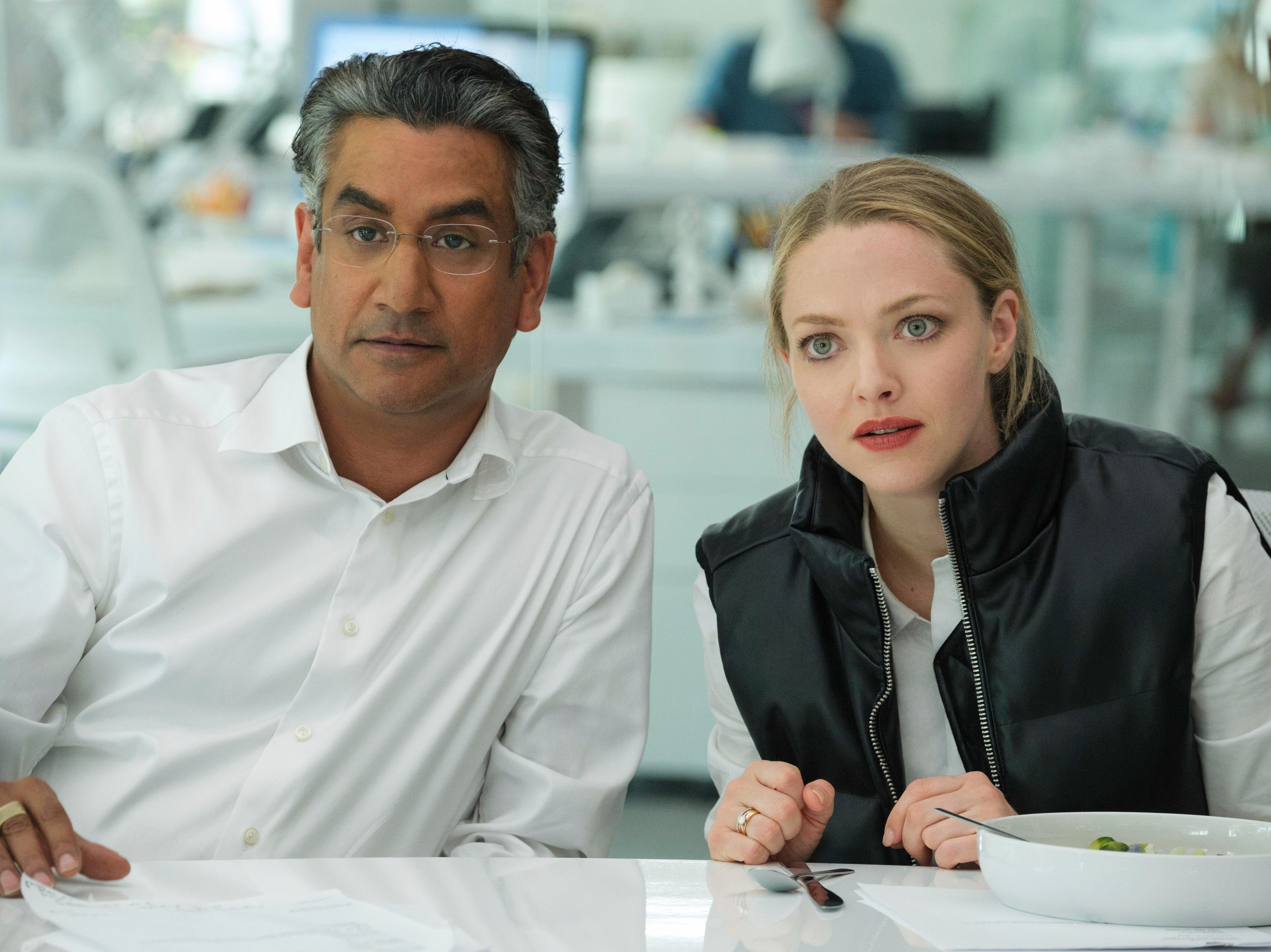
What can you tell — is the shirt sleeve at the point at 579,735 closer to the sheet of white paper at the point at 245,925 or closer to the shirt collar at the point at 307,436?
the shirt collar at the point at 307,436

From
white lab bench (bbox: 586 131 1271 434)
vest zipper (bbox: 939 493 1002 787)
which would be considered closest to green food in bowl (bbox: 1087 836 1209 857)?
vest zipper (bbox: 939 493 1002 787)

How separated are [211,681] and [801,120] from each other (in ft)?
9.97

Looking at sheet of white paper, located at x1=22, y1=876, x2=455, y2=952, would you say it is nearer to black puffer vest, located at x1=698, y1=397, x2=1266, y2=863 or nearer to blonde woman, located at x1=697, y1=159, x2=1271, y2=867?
blonde woman, located at x1=697, y1=159, x2=1271, y2=867

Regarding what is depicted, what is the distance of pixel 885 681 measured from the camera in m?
1.29

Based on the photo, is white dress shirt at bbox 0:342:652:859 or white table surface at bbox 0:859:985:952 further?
white dress shirt at bbox 0:342:652:859

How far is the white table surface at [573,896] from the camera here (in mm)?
847

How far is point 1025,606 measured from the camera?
127 centimetres

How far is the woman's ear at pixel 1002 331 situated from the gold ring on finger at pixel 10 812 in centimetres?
94

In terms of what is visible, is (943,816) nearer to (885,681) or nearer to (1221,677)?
(885,681)

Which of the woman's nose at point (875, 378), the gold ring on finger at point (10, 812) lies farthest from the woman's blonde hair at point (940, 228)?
the gold ring on finger at point (10, 812)

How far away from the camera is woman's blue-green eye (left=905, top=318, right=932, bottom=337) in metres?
1.28

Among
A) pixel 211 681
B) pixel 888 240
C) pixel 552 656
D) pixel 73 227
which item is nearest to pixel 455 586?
pixel 552 656

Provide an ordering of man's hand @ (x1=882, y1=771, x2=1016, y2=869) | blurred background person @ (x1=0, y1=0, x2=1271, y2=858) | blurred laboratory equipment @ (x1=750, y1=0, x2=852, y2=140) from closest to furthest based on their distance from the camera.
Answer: man's hand @ (x1=882, y1=771, x2=1016, y2=869)
blurred background person @ (x1=0, y1=0, x2=1271, y2=858)
blurred laboratory equipment @ (x1=750, y1=0, x2=852, y2=140)

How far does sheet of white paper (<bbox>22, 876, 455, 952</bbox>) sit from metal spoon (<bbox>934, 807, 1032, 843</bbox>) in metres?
0.37
